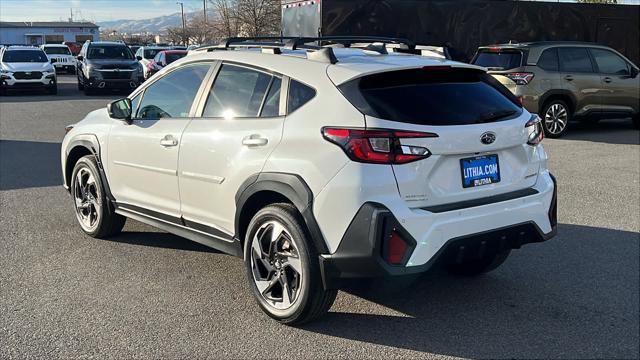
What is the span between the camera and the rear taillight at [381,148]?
3273mm

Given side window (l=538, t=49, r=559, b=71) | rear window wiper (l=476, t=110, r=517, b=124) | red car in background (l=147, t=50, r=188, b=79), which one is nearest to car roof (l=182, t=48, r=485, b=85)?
rear window wiper (l=476, t=110, r=517, b=124)

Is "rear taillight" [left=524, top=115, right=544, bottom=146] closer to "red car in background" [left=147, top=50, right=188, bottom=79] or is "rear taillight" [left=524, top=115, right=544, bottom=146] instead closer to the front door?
the front door

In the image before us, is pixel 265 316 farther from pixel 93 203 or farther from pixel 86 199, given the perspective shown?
pixel 86 199

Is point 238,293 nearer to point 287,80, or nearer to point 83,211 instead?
point 287,80

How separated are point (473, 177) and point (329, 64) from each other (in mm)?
1121

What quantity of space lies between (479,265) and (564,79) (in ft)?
27.6

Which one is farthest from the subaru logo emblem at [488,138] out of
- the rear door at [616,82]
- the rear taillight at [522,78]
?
the rear door at [616,82]

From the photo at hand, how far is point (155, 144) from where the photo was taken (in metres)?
4.65

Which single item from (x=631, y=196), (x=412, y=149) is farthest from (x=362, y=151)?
(x=631, y=196)

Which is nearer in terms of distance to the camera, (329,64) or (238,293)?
(329,64)

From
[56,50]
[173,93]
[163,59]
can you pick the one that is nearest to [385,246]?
[173,93]

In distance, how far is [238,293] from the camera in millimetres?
4293

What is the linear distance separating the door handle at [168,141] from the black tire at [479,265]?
7.36 feet

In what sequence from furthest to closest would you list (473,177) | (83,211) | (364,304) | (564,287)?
1. (83,211)
2. (564,287)
3. (364,304)
4. (473,177)
